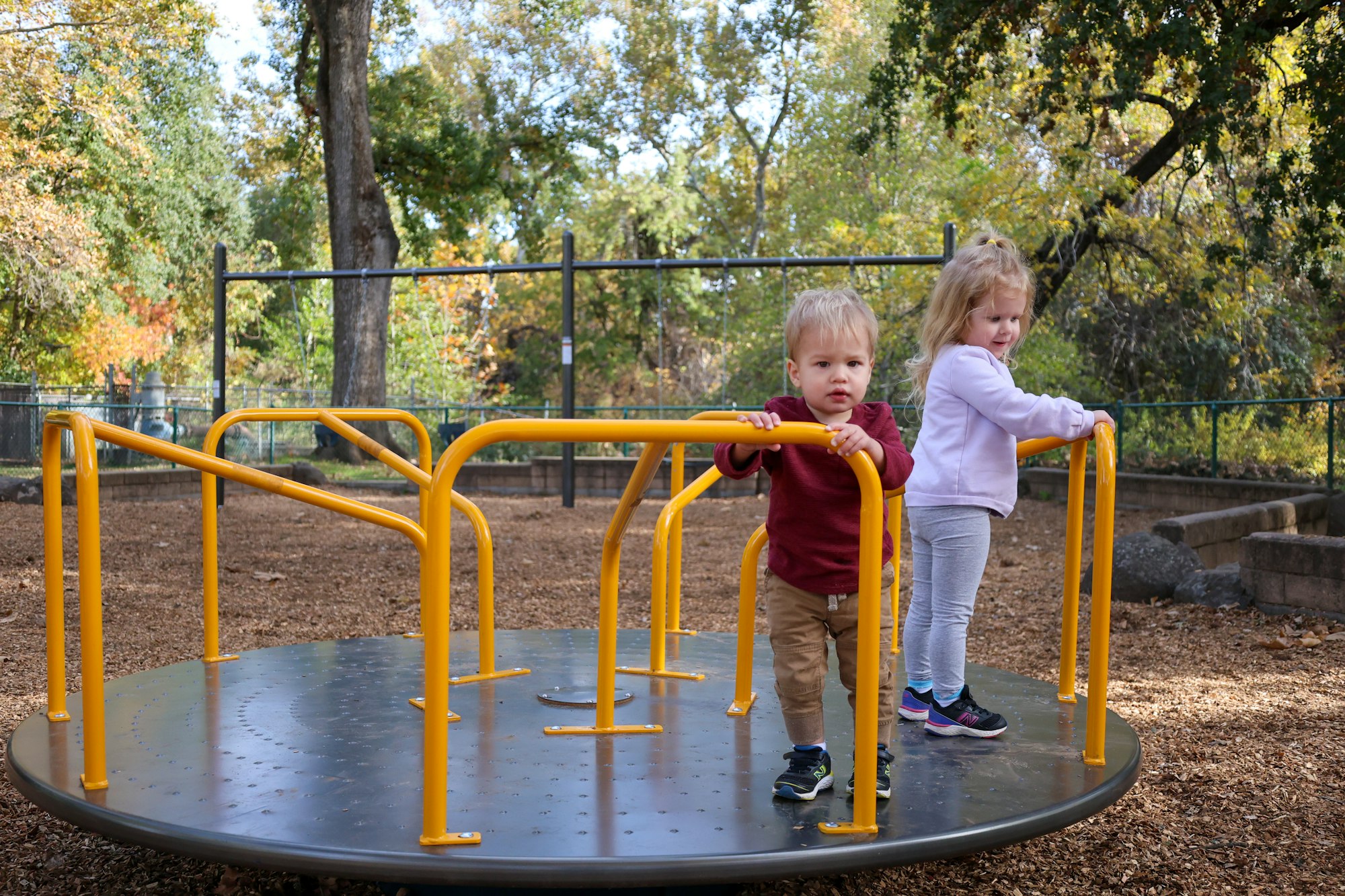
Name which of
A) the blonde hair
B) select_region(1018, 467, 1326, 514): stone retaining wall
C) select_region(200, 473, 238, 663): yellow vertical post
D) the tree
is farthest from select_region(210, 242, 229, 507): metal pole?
the blonde hair

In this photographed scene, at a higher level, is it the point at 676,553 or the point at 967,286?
the point at 967,286

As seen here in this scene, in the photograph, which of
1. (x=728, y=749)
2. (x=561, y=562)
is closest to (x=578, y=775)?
(x=728, y=749)

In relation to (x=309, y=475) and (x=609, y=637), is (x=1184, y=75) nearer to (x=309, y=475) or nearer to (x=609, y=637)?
(x=609, y=637)

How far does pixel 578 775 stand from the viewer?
2.52 metres

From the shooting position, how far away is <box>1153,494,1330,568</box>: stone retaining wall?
24.1 ft

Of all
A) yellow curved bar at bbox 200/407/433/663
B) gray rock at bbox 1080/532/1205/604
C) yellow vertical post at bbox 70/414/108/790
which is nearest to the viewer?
yellow vertical post at bbox 70/414/108/790

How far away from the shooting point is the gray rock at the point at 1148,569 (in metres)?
6.48

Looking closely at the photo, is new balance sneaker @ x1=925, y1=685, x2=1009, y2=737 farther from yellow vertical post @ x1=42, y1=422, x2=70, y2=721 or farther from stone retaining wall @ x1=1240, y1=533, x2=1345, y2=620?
stone retaining wall @ x1=1240, y1=533, x2=1345, y2=620

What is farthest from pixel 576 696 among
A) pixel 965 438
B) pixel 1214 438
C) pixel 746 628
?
pixel 1214 438

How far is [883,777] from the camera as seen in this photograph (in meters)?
2.39

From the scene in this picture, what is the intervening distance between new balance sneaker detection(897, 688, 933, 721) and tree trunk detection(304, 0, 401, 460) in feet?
39.2

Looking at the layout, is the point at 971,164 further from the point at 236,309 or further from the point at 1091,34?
the point at 236,309

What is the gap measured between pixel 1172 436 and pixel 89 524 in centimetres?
1146

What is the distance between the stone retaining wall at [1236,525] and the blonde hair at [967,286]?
15.5ft
